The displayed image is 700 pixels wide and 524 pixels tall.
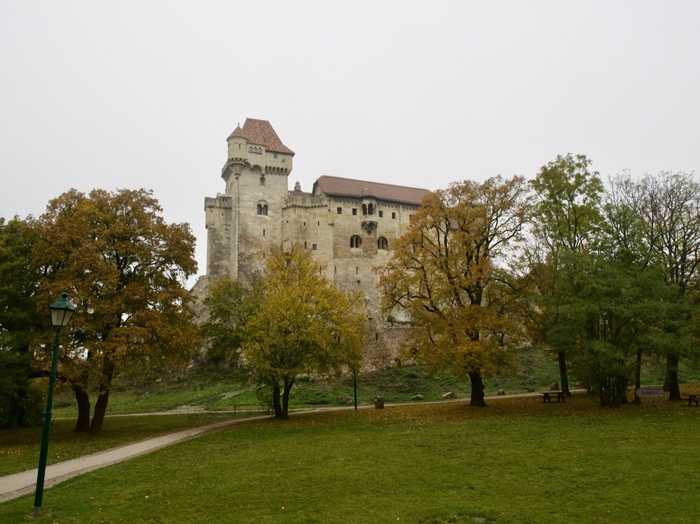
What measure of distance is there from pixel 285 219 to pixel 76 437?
48675 mm

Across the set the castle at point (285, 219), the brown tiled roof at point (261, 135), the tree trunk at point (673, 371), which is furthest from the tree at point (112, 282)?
the brown tiled roof at point (261, 135)

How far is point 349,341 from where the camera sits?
94.3 feet

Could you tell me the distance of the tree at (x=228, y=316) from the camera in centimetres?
3409

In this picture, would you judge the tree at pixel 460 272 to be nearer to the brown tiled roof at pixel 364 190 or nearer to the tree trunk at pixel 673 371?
the tree trunk at pixel 673 371

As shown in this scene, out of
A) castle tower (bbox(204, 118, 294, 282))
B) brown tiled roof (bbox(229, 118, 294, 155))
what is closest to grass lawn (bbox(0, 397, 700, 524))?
castle tower (bbox(204, 118, 294, 282))

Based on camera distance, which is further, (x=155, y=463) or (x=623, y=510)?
(x=155, y=463)

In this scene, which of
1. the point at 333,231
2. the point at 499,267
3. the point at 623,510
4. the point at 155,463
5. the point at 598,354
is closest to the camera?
the point at 623,510

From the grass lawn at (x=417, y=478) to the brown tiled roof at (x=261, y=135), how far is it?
5474cm

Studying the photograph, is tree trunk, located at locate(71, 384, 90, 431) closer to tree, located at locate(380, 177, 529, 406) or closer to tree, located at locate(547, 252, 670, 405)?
tree, located at locate(380, 177, 529, 406)

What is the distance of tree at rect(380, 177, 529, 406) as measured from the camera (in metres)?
27.4

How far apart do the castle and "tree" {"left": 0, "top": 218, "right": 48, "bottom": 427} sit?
37756mm

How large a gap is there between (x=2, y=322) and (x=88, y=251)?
5.77 metres

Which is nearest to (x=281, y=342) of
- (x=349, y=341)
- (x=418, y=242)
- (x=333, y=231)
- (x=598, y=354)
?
(x=349, y=341)

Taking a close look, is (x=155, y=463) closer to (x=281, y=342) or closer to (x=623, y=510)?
(x=281, y=342)
